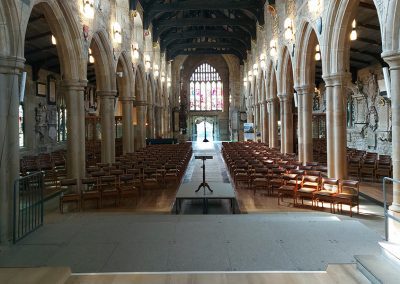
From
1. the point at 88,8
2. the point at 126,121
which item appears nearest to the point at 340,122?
the point at 88,8

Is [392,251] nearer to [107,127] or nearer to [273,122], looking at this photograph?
[107,127]

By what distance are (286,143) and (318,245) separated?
15171 millimetres

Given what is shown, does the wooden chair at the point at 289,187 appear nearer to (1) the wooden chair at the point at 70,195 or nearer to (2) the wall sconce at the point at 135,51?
(1) the wooden chair at the point at 70,195

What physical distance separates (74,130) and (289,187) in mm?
8034

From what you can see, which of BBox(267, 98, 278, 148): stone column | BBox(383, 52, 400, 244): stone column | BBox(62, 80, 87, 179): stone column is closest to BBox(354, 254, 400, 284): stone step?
BBox(383, 52, 400, 244): stone column

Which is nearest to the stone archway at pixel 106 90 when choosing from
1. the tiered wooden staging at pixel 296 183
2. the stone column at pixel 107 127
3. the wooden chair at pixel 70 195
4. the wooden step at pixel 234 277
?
the stone column at pixel 107 127

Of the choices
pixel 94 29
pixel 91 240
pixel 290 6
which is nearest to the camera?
pixel 91 240

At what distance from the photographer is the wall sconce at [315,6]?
13.2 meters

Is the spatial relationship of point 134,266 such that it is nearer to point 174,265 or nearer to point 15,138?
point 174,265

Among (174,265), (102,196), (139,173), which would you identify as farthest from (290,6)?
(174,265)

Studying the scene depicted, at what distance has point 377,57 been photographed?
2138 cm

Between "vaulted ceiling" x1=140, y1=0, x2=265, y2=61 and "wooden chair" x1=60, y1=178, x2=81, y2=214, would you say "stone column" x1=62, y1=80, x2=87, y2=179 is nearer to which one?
"wooden chair" x1=60, y1=178, x2=81, y2=214

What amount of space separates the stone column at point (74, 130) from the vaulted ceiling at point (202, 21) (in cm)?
1621

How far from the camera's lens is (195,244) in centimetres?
629
